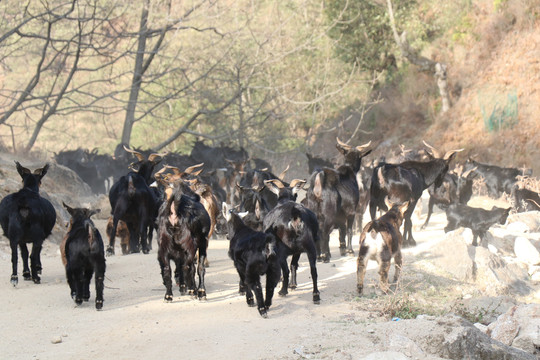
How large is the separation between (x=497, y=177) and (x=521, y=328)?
40.5 feet

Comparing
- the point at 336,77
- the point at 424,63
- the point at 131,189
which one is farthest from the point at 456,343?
the point at 336,77

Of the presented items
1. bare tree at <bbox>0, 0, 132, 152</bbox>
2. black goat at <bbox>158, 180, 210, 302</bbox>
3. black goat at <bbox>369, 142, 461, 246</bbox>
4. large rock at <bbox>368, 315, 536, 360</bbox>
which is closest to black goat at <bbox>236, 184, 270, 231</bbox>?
black goat at <bbox>158, 180, 210, 302</bbox>

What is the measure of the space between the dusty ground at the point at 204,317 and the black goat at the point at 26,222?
0.31m

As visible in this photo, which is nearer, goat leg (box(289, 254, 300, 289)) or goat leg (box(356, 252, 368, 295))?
goat leg (box(356, 252, 368, 295))

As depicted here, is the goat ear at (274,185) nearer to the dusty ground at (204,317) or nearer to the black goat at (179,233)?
the dusty ground at (204,317)

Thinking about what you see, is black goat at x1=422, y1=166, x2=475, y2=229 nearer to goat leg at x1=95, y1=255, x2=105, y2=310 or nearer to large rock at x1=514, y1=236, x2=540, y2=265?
large rock at x1=514, y1=236, x2=540, y2=265

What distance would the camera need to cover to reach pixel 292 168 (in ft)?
103

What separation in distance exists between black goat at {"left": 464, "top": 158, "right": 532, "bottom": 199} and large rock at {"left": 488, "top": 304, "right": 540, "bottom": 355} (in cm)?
1147

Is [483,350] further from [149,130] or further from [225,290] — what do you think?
[149,130]

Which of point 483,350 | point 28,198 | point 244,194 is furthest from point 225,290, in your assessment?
point 483,350

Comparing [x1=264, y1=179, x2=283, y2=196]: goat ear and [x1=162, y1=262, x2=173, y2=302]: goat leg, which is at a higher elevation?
[x1=264, y1=179, x2=283, y2=196]: goat ear

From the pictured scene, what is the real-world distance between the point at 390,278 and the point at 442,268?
128 centimetres

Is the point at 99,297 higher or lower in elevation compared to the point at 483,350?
higher

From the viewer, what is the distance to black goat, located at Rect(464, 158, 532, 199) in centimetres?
1925
